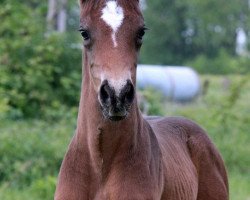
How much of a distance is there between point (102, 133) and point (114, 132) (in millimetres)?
76

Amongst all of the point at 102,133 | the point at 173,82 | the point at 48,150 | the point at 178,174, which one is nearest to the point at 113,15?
the point at 102,133

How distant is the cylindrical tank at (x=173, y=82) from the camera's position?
23.2m

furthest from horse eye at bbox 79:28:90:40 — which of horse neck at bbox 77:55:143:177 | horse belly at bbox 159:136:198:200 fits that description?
horse belly at bbox 159:136:198:200

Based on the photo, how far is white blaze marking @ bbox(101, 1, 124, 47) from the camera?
14.5ft

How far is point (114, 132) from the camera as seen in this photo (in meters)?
4.77

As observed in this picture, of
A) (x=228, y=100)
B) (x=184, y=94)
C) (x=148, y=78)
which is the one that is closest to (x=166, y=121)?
(x=228, y=100)

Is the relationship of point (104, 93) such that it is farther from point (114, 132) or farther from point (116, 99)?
point (114, 132)

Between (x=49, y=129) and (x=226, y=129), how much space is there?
3207 millimetres

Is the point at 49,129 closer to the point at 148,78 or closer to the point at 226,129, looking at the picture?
the point at 226,129

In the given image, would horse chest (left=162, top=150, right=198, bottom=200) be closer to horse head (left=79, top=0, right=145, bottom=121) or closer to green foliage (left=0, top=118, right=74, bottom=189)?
horse head (left=79, top=0, right=145, bottom=121)

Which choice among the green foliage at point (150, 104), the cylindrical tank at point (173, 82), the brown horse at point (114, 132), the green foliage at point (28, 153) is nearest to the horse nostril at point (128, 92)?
the brown horse at point (114, 132)

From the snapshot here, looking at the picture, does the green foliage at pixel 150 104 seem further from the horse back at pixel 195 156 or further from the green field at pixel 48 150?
the horse back at pixel 195 156

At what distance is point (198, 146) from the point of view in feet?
20.4

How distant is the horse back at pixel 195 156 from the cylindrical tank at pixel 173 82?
1603 centimetres
